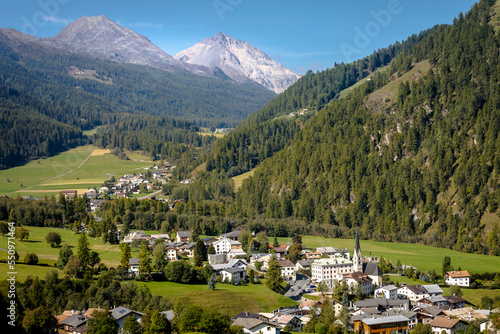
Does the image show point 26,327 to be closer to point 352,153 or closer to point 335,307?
point 335,307

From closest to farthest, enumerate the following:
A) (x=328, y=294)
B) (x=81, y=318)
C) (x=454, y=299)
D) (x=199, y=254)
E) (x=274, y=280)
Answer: (x=81, y=318)
(x=454, y=299)
(x=274, y=280)
(x=328, y=294)
(x=199, y=254)

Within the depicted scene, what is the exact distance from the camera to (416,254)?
84.2 metres

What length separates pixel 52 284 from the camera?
5075 cm

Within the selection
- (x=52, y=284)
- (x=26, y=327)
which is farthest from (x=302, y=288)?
(x=26, y=327)

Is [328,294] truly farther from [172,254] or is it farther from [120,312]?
[120,312]

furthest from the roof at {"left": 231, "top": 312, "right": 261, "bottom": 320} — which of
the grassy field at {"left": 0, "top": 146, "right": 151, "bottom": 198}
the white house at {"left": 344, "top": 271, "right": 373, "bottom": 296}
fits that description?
the grassy field at {"left": 0, "top": 146, "right": 151, "bottom": 198}

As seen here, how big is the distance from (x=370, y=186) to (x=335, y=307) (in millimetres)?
57484

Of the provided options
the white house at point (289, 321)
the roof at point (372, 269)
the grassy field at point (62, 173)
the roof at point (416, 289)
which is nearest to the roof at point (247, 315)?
the white house at point (289, 321)

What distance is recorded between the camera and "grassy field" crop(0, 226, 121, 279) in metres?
58.1

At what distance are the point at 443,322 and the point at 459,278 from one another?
18939 mm

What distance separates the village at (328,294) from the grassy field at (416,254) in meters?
5.43

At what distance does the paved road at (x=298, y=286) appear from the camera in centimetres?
6406

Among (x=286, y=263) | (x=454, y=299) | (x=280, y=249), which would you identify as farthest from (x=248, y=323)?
(x=280, y=249)

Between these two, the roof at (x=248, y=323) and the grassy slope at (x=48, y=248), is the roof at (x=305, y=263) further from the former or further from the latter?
the roof at (x=248, y=323)
